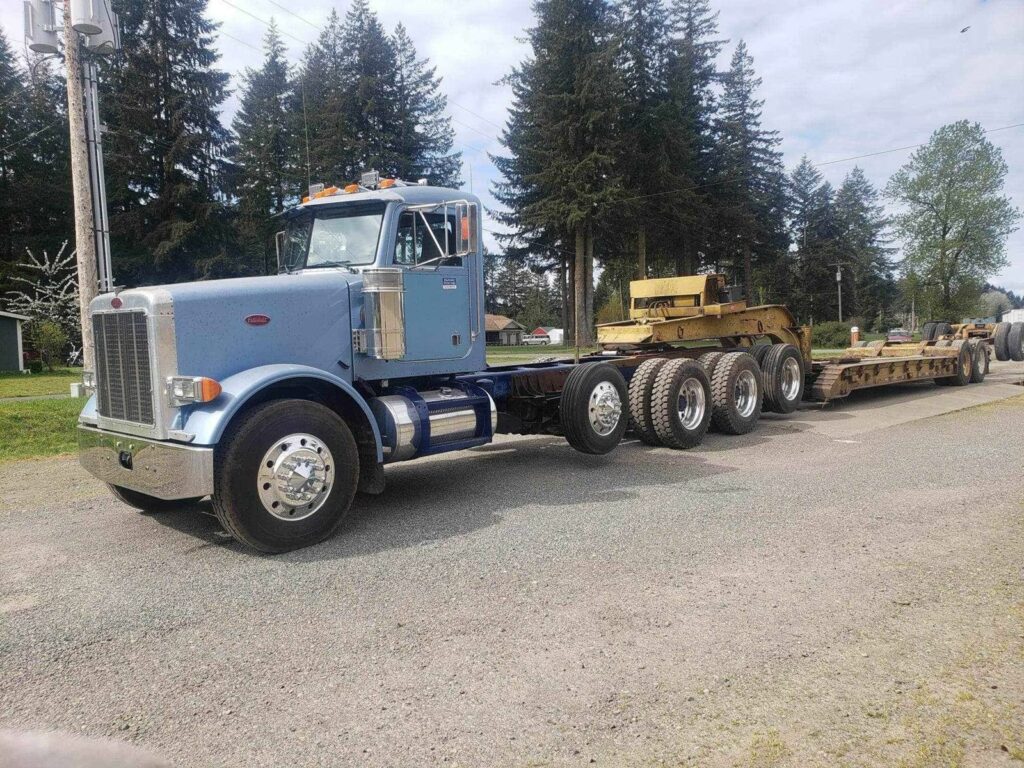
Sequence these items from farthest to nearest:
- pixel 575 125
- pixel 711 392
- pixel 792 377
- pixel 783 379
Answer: pixel 575 125, pixel 792 377, pixel 783 379, pixel 711 392

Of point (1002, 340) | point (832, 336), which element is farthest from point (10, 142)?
point (832, 336)

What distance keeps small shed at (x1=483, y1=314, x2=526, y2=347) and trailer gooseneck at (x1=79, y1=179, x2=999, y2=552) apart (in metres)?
73.0

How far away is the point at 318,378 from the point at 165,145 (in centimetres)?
3797

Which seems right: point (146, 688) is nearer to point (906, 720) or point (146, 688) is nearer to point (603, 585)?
point (603, 585)

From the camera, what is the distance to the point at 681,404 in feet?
30.2

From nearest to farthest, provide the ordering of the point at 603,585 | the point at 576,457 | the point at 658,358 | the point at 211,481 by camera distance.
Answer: the point at 603,585 → the point at 211,481 → the point at 576,457 → the point at 658,358

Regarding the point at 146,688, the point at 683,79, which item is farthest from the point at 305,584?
the point at 683,79

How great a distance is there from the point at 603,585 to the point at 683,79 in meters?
43.5

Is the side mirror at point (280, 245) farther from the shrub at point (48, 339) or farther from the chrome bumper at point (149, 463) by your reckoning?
the shrub at point (48, 339)

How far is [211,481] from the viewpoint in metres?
4.70

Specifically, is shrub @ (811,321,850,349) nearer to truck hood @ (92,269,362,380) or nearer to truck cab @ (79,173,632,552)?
truck cab @ (79,173,632,552)

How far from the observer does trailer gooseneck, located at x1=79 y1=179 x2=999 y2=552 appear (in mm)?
4918

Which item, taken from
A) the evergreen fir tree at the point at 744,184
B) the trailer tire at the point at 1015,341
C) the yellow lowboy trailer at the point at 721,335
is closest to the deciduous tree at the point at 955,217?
the evergreen fir tree at the point at 744,184

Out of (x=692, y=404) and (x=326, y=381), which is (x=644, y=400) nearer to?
(x=692, y=404)
